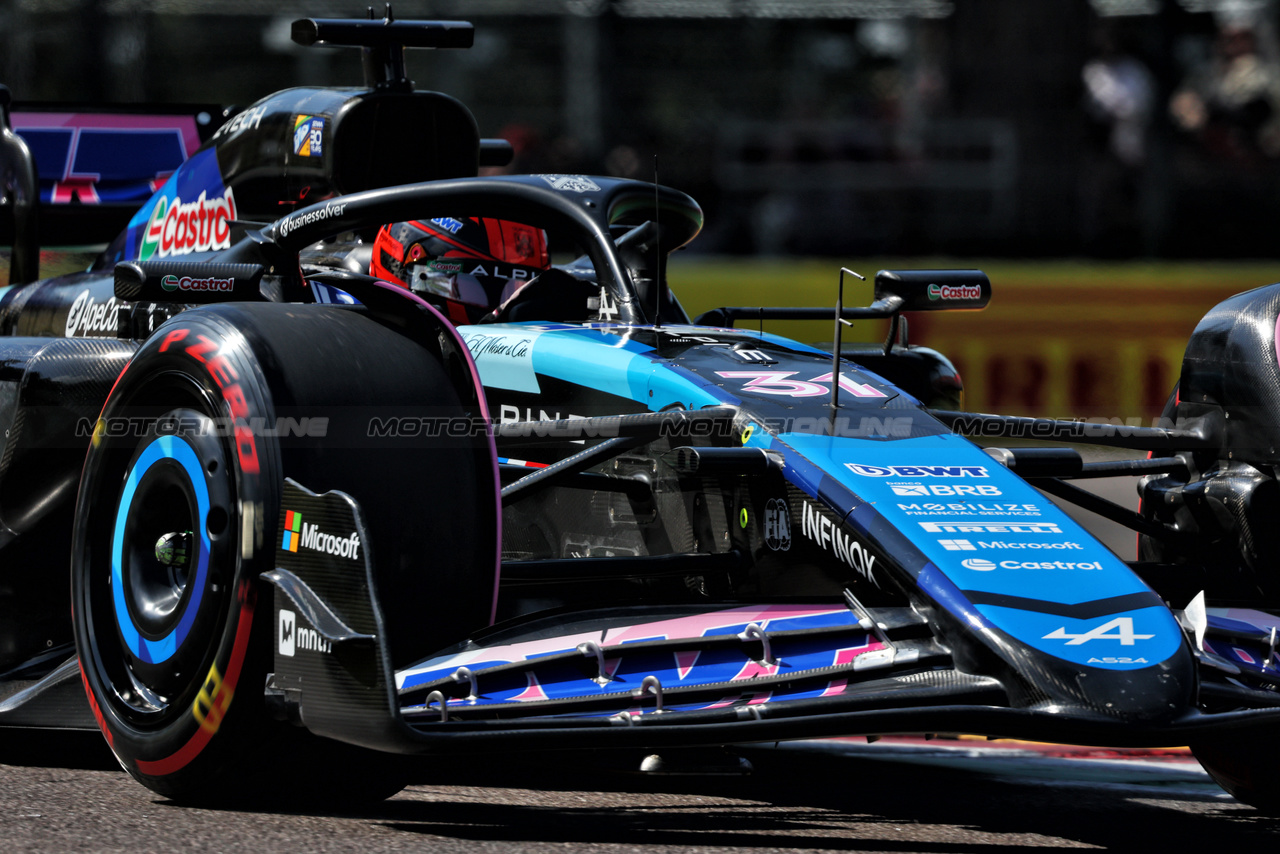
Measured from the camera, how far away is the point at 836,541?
146 inches

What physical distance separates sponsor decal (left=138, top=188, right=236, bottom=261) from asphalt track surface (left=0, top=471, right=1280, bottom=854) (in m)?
1.81

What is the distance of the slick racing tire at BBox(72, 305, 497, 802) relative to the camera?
3.65m

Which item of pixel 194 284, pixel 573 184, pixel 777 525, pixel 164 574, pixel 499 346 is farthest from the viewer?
pixel 573 184

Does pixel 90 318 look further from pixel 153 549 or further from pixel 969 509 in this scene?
pixel 969 509

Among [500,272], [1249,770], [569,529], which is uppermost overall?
[500,272]

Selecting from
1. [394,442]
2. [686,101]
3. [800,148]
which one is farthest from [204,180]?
[686,101]

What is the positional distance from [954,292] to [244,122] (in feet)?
8.37

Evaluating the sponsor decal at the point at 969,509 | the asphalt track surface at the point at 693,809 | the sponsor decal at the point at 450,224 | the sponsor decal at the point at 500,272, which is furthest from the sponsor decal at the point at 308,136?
the sponsor decal at the point at 969,509

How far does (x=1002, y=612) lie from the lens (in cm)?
335

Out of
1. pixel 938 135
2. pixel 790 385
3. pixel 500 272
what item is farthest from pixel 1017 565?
pixel 938 135

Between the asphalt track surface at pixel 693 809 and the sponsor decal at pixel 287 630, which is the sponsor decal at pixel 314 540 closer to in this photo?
the sponsor decal at pixel 287 630

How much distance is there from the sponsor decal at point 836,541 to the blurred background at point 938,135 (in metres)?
7.31

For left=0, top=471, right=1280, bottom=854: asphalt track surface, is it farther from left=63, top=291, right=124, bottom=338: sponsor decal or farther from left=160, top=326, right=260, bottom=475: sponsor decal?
left=63, top=291, right=124, bottom=338: sponsor decal

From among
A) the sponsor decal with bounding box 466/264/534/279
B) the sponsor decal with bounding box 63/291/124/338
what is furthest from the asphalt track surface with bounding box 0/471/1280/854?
the sponsor decal with bounding box 466/264/534/279
